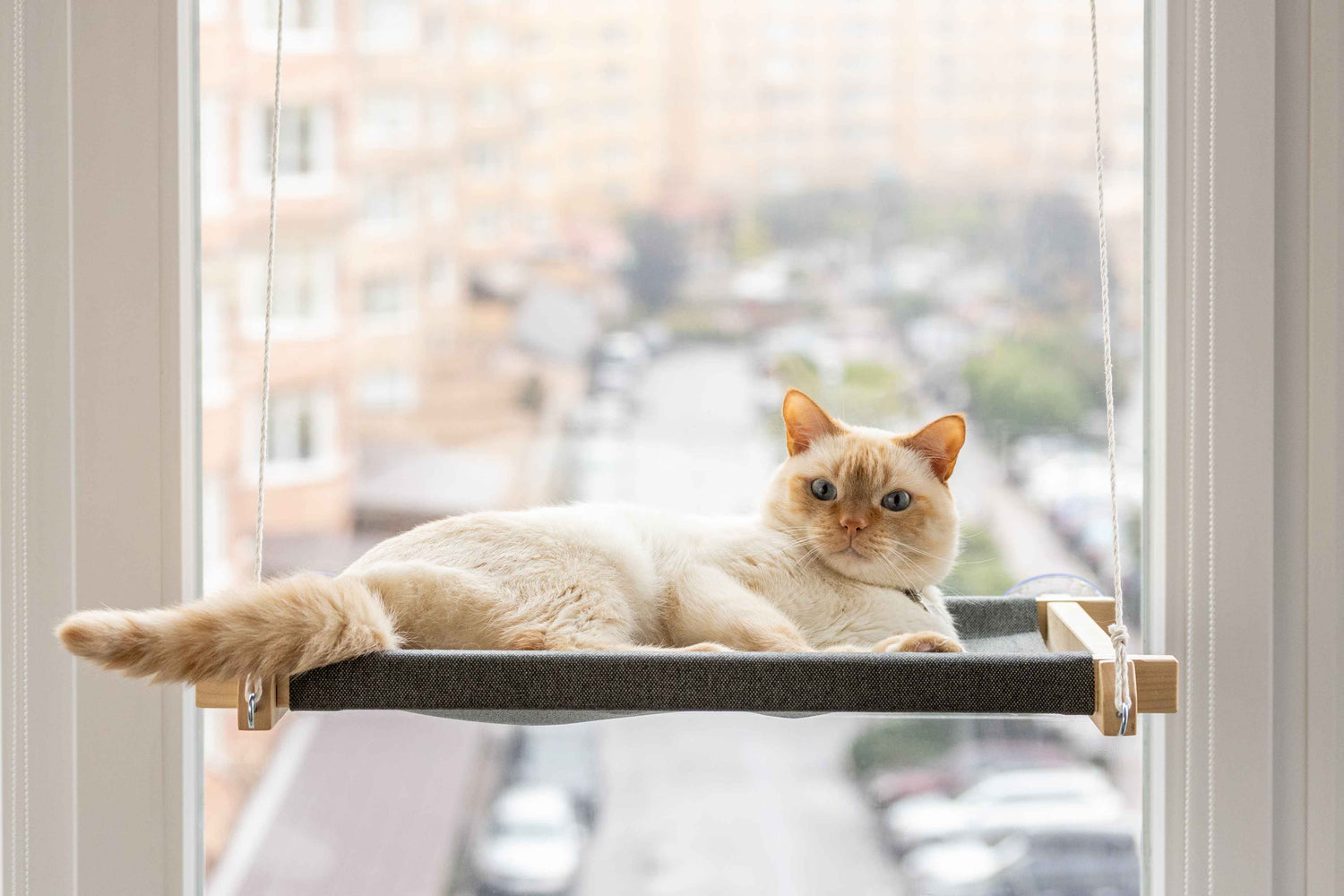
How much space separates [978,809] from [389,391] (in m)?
0.97

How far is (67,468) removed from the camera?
1.28 meters

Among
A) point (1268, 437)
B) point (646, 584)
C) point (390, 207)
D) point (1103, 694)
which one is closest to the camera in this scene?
point (1103, 694)

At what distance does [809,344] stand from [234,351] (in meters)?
0.77

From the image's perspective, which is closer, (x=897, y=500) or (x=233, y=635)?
(x=233, y=635)

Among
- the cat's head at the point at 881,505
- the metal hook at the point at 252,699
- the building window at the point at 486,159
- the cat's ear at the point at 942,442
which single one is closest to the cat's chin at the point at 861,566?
the cat's head at the point at 881,505

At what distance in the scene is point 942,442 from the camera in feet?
3.61

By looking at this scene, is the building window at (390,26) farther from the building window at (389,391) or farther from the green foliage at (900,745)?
the green foliage at (900,745)

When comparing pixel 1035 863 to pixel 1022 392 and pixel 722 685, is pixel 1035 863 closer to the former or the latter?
pixel 1022 392

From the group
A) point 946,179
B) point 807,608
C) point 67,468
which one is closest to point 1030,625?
point 807,608

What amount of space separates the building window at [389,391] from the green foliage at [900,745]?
2.49 ft

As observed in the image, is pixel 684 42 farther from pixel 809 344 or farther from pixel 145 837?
pixel 145 837

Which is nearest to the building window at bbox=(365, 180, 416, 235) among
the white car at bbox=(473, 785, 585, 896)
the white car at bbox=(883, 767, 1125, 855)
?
the white car at bbox=(473, 785, 585, 896)

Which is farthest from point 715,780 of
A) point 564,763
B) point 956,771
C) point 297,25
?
point 297,25

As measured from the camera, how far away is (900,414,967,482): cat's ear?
1088mm
